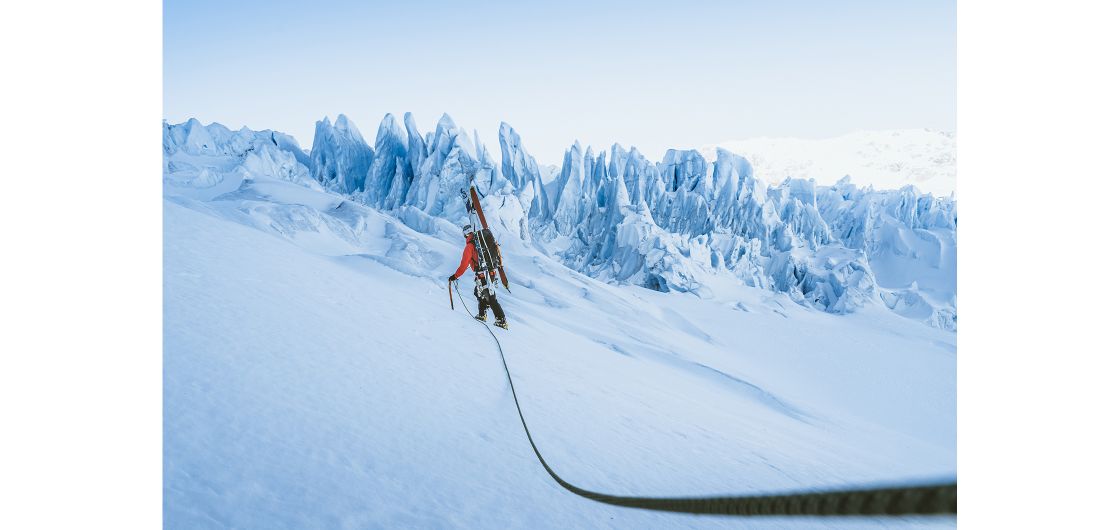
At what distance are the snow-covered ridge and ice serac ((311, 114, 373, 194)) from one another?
112 mm

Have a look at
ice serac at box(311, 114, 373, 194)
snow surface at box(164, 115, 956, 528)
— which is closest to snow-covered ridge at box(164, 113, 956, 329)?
ice serac at box(311, 114, 373, 194)

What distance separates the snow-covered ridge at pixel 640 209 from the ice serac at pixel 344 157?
0.11m

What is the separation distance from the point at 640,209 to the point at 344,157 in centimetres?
3246

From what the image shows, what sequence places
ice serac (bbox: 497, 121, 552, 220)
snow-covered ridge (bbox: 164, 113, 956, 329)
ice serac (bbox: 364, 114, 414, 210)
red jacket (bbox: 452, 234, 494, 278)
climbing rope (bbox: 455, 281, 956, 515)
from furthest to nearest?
ice serac (bbox: 497, 121, 552, 220) → ice serac (bbox: 364, 114, 414, 210) → snow-covered ridge (bbox: 164, 113, 956, 329) → red jacket (bbox: 452, 234, 494, 278) → climbing rope (bbox: 455, 281, 956, 515)

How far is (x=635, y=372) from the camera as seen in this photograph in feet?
20.9

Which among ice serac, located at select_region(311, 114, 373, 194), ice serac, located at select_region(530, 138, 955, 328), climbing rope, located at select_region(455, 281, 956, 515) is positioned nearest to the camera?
climbing rope, located at select_region(455, 281, 956, 515)

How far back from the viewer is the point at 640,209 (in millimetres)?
40469

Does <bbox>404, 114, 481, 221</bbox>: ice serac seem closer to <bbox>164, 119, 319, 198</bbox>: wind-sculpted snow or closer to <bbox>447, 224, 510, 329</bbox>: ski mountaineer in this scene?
<bbox>164, 119, 319, 198</bbox>: wind-sculpted snow

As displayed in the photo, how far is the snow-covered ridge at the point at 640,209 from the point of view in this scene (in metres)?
35.5

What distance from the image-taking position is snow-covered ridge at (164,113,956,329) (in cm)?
3547

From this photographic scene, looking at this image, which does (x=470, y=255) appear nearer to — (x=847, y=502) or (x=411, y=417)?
(x=411, y=417)

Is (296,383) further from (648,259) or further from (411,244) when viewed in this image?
(648,259)

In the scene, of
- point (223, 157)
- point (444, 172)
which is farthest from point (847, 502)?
point (223, 157)
